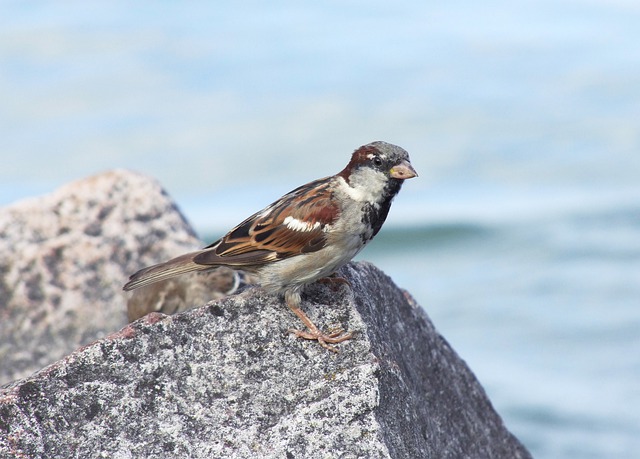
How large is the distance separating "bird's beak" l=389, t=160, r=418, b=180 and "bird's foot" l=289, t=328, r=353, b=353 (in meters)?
0.85

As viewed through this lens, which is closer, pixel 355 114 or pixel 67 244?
pixel 67 244

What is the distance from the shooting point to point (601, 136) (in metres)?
15.5

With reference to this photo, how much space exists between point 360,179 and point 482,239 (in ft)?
28.2

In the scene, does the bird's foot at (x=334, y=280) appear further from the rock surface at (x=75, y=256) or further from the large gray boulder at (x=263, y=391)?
the rock surface at (x=75, y=256)

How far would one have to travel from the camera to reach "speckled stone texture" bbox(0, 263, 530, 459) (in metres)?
4.05

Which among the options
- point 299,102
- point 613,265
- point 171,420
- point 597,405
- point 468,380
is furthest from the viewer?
point 299,102

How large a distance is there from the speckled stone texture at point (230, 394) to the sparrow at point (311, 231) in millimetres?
205

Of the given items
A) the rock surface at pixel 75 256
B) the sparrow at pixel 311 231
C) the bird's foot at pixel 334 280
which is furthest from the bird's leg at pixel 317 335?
the rock surface at pixel 75 256

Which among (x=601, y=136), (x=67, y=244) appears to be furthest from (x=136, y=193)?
(x=601, y=136)

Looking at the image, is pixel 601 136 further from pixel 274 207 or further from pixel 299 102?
pixel 274 207

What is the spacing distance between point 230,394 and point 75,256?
3.02 meters

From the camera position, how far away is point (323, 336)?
178 inches

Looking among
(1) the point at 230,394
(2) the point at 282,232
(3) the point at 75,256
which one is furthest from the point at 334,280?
(3) the point at 75,256

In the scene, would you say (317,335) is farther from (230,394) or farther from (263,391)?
(230,394)
